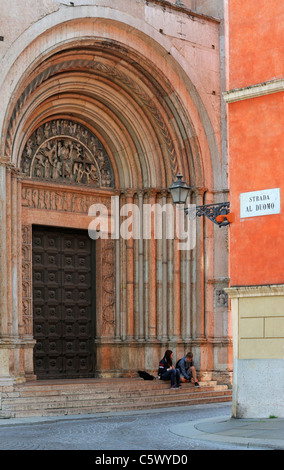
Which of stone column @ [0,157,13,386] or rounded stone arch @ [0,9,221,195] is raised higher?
rounded stone arch @ [0,9,221,195]

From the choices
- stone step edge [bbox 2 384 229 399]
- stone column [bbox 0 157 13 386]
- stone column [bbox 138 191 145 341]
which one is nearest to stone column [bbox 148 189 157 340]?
stone column [bbox 138 191 145 341]

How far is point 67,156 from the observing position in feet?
66.6

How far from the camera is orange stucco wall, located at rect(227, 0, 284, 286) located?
14.4 meters

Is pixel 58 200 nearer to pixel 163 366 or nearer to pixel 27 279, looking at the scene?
pixel 27 279

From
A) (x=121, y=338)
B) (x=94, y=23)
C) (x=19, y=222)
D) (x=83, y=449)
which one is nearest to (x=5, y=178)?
(x=19, y=222)

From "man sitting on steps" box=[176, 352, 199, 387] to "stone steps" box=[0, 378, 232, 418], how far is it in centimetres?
14

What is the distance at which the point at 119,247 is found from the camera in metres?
21.0

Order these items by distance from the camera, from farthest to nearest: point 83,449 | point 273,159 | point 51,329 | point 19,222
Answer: point 51,329, point 19,222, point 273,159, point 83,449

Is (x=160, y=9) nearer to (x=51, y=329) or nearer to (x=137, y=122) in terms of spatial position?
(x=137, y=122)

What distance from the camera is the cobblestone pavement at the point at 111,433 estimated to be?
38.7 feet

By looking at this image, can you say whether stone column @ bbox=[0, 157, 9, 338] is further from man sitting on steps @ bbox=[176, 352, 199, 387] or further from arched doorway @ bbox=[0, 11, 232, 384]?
man sitting on steps @ bbox=[176, 352, 199, 387]

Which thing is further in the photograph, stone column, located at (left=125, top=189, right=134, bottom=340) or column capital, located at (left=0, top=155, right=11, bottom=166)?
stone column, located at (left=125, top=189, right=134, bottom=340)

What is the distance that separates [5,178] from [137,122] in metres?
4.65

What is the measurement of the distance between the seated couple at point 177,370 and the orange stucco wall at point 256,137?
5062 mm
